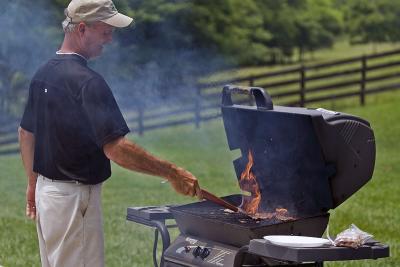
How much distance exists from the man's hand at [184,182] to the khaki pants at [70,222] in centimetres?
46

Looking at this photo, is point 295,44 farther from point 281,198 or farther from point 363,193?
point 281,198

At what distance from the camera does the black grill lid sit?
190 inches

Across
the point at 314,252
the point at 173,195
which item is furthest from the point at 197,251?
the point at 173,195

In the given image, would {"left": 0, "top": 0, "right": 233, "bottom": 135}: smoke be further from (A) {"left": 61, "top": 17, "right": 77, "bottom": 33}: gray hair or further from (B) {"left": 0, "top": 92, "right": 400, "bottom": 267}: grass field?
(A) {"left": 61, "top": 17, "right": 77, "bottom": 33}: gray hair

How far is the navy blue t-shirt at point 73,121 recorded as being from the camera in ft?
15.8

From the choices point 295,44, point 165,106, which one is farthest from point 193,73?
point 295,44

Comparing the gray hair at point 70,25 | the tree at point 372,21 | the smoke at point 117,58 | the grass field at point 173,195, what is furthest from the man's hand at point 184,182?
the tree at point 372,21

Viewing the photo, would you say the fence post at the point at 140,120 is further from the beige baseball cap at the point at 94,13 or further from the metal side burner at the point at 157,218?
the beige baseball cap at the point at 94,13

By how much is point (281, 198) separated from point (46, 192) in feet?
4.05

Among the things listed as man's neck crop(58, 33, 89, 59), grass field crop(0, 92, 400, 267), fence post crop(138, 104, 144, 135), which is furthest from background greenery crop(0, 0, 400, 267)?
man's neck crop(58, 33, 89, 59)

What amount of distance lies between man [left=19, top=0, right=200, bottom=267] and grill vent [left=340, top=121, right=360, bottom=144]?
2.53ft

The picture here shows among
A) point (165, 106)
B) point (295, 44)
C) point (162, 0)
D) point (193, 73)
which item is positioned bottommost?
point (295, 44)

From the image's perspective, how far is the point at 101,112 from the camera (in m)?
4.82

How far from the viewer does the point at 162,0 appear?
1394 centimetres
